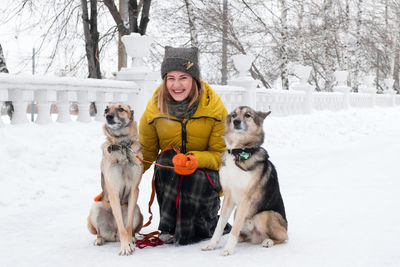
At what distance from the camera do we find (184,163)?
3623 millimetres

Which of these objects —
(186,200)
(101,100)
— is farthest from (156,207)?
(101,100)

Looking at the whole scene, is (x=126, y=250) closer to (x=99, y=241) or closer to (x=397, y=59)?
(x=99, y=241)

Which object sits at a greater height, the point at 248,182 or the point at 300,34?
the point at 300,34

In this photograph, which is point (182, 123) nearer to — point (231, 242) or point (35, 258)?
point (231, 242)

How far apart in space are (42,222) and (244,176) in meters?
2.40

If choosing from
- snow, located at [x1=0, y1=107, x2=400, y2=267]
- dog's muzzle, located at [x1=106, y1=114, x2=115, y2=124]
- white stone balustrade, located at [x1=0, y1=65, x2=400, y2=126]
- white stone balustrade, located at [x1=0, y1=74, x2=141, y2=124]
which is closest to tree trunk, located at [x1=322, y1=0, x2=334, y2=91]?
white stone balustrade, located at [x1=0, y1=65, x2=400, y2=126]

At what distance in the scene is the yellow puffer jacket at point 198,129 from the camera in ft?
12.6


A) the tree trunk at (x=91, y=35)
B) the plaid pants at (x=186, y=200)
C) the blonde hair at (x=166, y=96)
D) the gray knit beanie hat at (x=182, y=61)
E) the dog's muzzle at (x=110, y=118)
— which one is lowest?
the plaid pants at (x=186, y=200)

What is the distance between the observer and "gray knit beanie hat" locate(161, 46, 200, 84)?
383cm

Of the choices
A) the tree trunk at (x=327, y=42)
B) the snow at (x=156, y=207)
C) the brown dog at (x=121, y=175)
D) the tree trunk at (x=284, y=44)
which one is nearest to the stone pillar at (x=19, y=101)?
the snow at (x=156, y=207)

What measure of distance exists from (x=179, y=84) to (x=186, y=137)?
1.58 ft

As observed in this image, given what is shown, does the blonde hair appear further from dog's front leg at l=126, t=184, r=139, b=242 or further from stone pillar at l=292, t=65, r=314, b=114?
stone pillar at l=292, t=65, r=314, b=114

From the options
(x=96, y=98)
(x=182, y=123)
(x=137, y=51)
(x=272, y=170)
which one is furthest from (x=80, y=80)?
(x=272, y=170)

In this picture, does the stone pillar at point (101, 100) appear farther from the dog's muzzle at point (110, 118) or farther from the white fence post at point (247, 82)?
the white fence post at point (247, 82)
